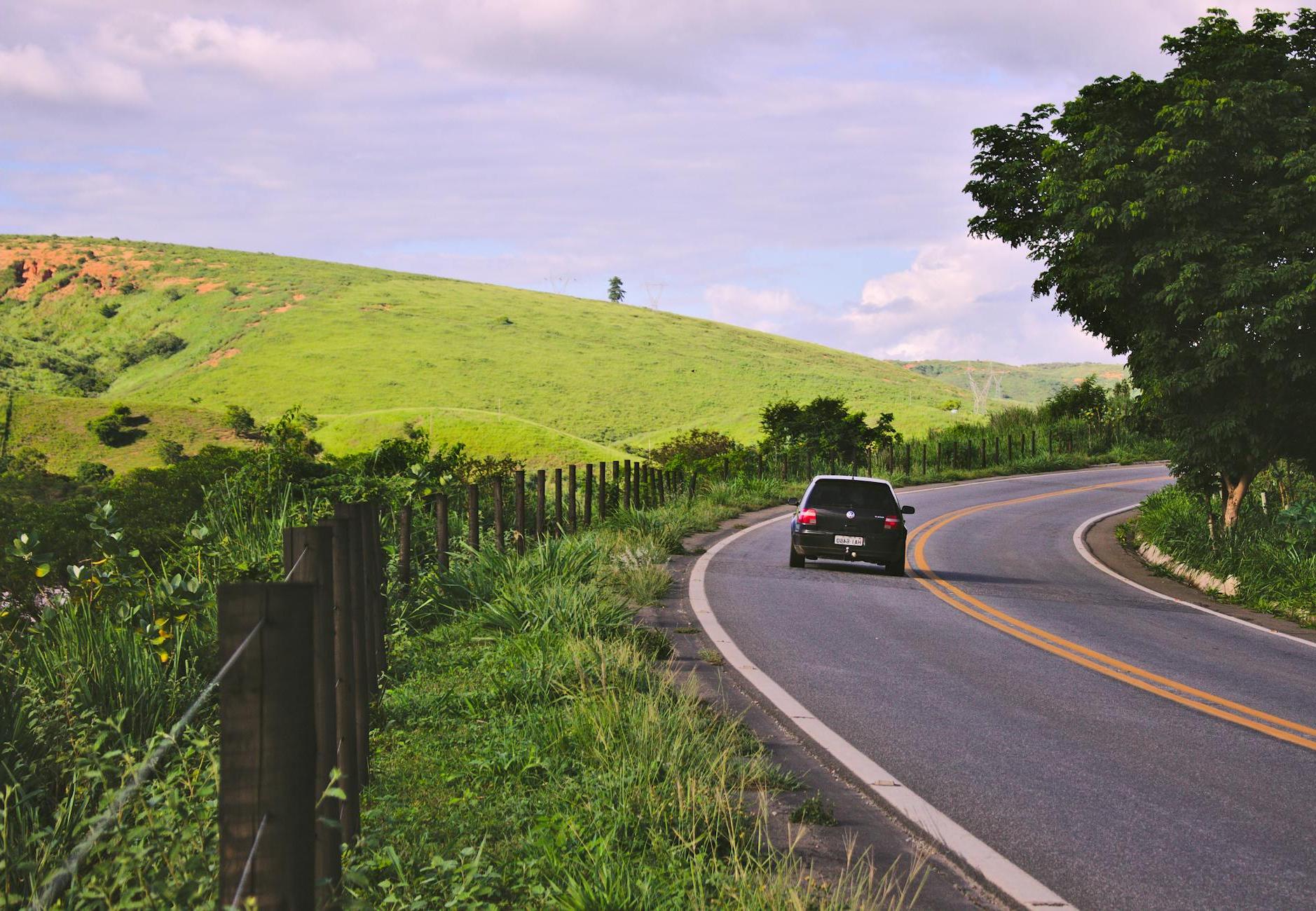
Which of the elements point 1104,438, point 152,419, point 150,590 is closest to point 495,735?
point 150,590

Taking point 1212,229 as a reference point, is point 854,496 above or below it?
below

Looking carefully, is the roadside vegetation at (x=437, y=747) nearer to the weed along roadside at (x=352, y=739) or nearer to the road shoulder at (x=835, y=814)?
the weed along roadside at (x=352, y=739)

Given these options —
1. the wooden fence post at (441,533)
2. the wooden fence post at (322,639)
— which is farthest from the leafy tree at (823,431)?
the wooden fence post at (322,639)

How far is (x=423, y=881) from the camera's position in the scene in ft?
14.1

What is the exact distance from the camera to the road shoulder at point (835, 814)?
5.20 meters

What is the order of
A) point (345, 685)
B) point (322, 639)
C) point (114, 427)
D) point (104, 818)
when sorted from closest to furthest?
point (104, 818) → point (322, 639) → point (345, 685) → point (114, 427)

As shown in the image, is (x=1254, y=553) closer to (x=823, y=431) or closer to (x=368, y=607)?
(x=368, y=607)

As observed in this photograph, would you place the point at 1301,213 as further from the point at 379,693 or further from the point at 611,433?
the point at 611,433

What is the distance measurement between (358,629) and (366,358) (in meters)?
103

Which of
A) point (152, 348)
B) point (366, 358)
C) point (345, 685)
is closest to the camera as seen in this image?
point (345, 685)

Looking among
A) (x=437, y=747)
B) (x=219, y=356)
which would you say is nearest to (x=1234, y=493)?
(x=437, y=747)

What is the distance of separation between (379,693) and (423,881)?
3819 millimetres

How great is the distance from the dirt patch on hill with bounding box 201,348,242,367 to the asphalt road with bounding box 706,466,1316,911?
97.0m

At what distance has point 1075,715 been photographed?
878 centimetres
